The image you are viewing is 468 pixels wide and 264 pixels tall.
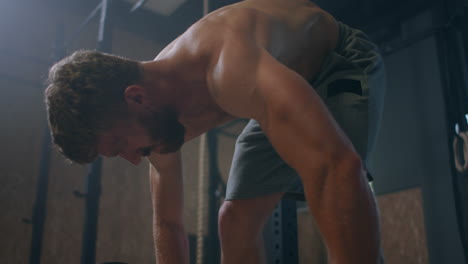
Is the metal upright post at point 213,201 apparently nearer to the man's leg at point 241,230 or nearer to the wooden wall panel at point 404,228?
the wooden wall panel at point 404,228

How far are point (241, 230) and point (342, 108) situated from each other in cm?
45

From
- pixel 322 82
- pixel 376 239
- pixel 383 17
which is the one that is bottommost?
pixel 376 239

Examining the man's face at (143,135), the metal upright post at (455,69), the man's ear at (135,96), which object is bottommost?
the man's face at (143,135)

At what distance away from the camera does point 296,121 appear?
71cm

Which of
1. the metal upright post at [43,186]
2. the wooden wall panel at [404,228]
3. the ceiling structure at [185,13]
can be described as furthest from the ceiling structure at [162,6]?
the wooden wall panel at [404,228]

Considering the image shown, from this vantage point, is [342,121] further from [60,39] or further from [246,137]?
[60,39]

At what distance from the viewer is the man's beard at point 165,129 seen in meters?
1.06

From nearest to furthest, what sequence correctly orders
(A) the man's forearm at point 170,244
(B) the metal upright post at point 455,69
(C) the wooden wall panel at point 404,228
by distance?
(A) the man's forearm at point 170,244 < (B) the metal upright post at point 455,69 < (C) the wooden wall panel at point 404,228

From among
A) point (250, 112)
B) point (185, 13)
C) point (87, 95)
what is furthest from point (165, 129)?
point (185, 13)

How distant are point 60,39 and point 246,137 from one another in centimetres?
196

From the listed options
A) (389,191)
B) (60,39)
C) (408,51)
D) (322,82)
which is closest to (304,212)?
(389,191)

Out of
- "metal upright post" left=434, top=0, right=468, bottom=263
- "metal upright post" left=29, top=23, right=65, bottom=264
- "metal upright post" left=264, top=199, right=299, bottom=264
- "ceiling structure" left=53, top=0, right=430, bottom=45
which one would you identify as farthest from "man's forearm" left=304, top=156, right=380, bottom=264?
"ceiling structure" left=53, top=0, right=430, bottom=45

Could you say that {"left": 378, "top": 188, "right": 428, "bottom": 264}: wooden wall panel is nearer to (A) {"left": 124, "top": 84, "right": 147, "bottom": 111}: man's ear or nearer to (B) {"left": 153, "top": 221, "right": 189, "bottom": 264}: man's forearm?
(B) {"left": 153, "top": 221, "right": 189, "bottom": 264}: man's forearm

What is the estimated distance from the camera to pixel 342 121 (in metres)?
1.05
